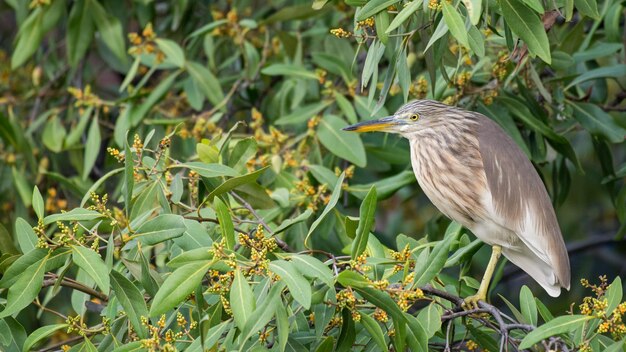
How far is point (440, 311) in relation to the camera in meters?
2.49

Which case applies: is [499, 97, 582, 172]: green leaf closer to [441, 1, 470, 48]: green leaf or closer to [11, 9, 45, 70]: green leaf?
[441, 1, 470, 48]: green leaf

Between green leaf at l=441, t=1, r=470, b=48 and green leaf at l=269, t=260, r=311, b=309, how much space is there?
2.01 ft

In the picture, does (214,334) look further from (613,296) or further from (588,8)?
(588,8)

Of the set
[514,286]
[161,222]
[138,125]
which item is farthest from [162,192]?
[514,286]

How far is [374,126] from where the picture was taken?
346 centimetres

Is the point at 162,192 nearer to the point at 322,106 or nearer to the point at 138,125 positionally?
the point at 322,106

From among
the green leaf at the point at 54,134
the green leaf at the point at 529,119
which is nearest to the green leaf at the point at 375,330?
the green leaf at the point at 529,119

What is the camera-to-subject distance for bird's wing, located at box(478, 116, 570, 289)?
3.12 metres

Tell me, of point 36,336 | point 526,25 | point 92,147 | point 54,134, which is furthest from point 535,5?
point 54,134

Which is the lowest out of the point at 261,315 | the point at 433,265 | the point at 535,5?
the point at 433,265

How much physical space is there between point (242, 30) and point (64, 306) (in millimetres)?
1591

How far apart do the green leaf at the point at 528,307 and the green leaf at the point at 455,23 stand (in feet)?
2.34

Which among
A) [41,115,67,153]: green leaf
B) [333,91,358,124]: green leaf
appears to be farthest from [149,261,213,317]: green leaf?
[41,115,67,153]: green leaf

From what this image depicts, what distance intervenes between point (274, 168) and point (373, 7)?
48.9 inches
